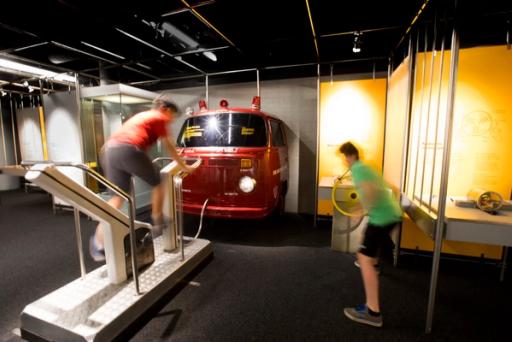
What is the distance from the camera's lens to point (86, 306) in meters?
1.95

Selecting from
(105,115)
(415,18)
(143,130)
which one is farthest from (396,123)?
(105,115)

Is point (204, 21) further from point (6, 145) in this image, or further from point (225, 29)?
point (6, 145)

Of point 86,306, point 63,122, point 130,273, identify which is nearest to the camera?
point 86,306

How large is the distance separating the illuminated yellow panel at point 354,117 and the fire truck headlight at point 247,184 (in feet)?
5.71

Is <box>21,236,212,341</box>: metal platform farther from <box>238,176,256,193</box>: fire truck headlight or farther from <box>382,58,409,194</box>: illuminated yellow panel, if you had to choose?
<box>382,58,409,194</box>: illuminated yellow panel

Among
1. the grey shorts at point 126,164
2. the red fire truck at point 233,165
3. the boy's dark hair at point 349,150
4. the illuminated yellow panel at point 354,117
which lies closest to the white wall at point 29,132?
the red fire truck at point 233,165

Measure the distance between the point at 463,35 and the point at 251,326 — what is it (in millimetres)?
4868

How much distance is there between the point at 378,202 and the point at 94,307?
2.53 m

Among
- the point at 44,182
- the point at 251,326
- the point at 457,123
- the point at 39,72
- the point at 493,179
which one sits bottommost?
the point at 251,326

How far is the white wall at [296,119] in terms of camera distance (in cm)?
498

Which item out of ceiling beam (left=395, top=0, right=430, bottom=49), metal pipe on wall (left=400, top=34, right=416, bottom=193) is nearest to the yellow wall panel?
metal pipe on wall (left=400, top=34, right=416, bottom=193)

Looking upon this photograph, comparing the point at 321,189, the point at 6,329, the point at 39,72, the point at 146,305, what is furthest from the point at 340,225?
the point at 39,72

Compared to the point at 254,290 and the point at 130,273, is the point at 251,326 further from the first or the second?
the point at 130,273

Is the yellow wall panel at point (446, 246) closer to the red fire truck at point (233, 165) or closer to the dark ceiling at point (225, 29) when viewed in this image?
the red fire truck at point (233, 165)
